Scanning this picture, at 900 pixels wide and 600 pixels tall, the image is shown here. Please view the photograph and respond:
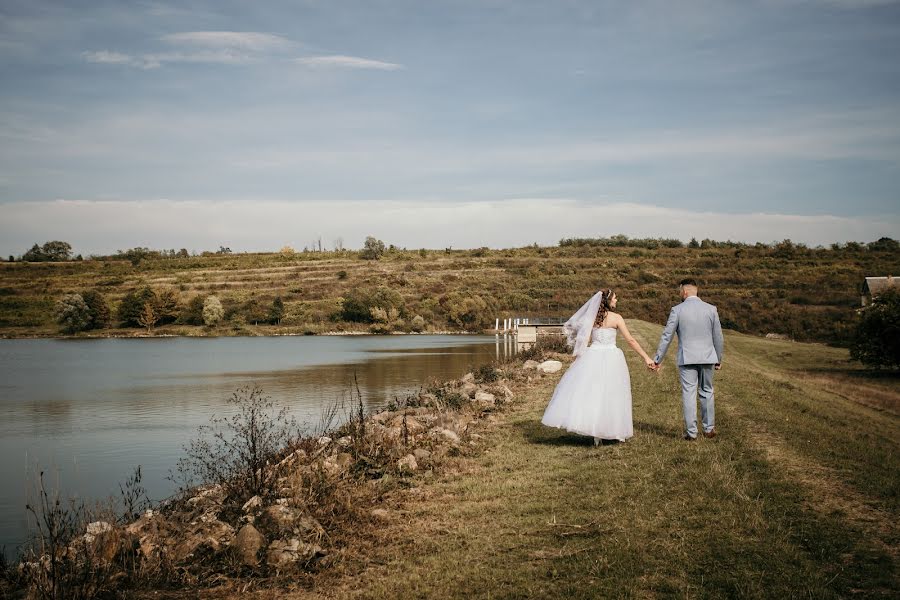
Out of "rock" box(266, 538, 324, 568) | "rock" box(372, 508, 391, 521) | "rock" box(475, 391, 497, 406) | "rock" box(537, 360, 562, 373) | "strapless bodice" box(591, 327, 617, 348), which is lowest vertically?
"rock" box(537, 360, 562, 373)

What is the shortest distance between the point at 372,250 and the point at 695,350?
90.1m

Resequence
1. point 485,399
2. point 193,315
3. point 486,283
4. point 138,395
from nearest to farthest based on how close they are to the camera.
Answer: point 485,399 < point 138,395 < point 193,315 < point 486,283

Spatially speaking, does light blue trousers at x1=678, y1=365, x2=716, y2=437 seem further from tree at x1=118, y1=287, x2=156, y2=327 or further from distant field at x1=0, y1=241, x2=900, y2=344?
tree at x1=118, y1=287, x2=156, y2=327

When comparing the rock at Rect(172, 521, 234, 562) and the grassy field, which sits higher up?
the rock at Rect(172, 521, 234, 562)

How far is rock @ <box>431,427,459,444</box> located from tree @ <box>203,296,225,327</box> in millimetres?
61838

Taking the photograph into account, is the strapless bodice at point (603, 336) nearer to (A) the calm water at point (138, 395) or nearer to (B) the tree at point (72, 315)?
(A) the calm water at point (138, 395)

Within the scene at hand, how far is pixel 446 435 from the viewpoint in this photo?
10445 millimetres

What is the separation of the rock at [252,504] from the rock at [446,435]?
3798 mm

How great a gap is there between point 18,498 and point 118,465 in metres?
2.24

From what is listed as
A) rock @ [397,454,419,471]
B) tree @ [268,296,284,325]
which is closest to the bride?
rock @ [397,454,419,471]

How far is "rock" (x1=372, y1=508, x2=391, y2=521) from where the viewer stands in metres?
7.05

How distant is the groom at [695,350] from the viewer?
9.70 m

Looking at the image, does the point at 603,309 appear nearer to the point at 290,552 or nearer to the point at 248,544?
the point at 290,552

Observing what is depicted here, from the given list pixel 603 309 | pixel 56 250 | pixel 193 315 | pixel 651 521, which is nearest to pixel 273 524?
pixel 651 521
